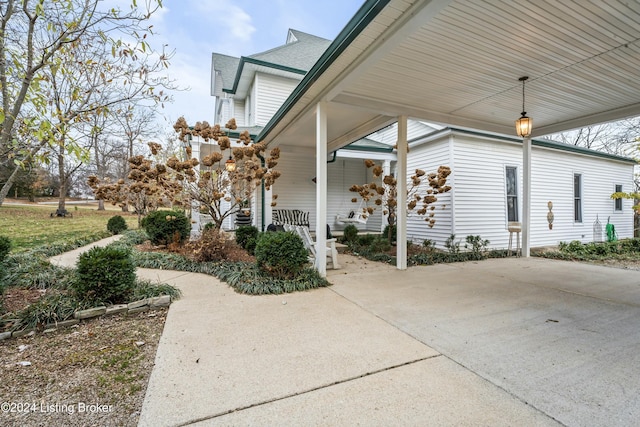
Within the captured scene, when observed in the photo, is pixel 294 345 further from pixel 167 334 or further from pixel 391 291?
pixel 391 291

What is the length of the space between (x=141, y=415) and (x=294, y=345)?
1207 mm

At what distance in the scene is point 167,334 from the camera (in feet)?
9.09

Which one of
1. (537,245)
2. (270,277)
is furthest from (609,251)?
(270,277)

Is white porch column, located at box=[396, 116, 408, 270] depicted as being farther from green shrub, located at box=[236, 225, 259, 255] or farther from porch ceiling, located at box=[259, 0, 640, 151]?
green shrub, located at box=[236, 225, 259, 255]

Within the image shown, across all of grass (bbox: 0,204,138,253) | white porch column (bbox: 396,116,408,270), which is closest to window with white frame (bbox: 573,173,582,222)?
white porch column (bbox: 396,116,408,270)

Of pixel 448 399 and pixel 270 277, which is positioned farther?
pixel 270 277

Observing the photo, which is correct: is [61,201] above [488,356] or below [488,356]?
above

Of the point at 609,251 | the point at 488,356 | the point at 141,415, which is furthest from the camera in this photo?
the point at 609,251

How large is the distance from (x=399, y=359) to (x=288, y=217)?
744 cm

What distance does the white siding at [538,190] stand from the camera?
8.08m

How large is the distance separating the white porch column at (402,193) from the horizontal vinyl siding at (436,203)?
2.77 metres

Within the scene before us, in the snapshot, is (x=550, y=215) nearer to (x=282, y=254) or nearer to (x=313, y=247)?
(x=313, y=247)

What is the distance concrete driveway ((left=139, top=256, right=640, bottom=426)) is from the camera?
5.66 feet

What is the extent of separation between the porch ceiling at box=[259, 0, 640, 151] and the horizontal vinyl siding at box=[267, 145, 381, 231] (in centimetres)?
327
